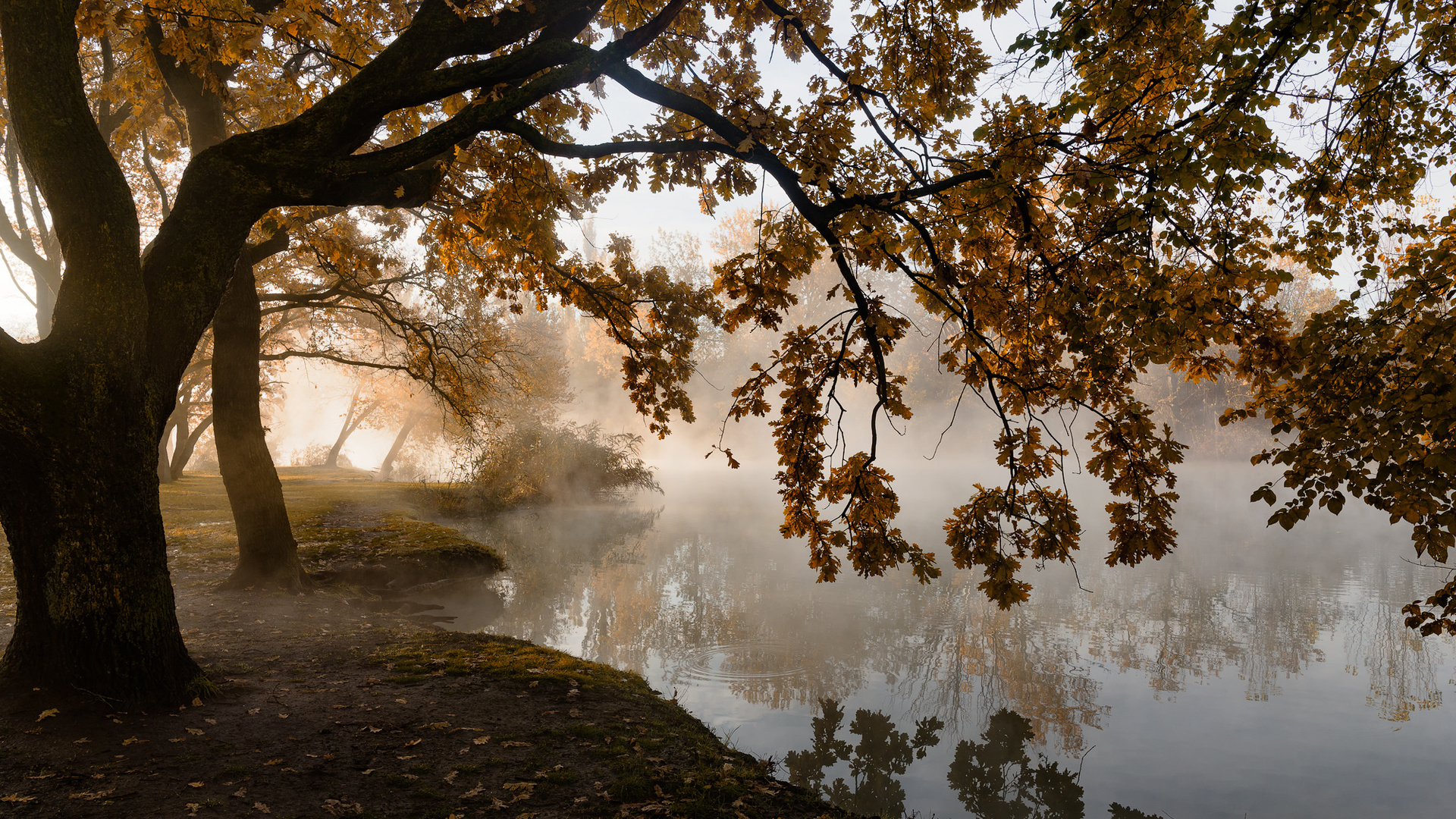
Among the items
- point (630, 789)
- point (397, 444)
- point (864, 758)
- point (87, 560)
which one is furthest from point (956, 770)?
point (397, 444)

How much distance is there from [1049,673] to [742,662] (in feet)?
13.1

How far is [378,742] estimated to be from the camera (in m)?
4.67

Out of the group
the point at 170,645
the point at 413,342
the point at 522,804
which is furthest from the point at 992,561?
the point at 413,342

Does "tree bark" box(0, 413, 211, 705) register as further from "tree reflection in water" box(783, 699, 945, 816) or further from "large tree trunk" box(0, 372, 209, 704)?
"tree reflection in water" box(783, 699, 945, 816)

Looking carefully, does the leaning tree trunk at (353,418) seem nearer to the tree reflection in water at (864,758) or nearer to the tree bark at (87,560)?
the tree bark at (87,560)

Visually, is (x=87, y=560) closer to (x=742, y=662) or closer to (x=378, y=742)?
(x=378, y=742)

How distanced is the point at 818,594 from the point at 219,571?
9.63 metres

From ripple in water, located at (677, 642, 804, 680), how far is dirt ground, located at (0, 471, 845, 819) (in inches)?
64.9

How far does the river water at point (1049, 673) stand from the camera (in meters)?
6.11

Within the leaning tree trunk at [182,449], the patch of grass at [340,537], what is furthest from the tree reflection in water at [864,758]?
the leaning tree trunk at [182,449]

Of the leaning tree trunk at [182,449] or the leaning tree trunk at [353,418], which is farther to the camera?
the leaning tree trunk at [353,418]

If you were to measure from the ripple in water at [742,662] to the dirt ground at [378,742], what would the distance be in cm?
165

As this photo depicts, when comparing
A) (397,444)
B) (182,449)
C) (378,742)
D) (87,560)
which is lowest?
(378,742)

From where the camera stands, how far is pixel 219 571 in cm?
989
